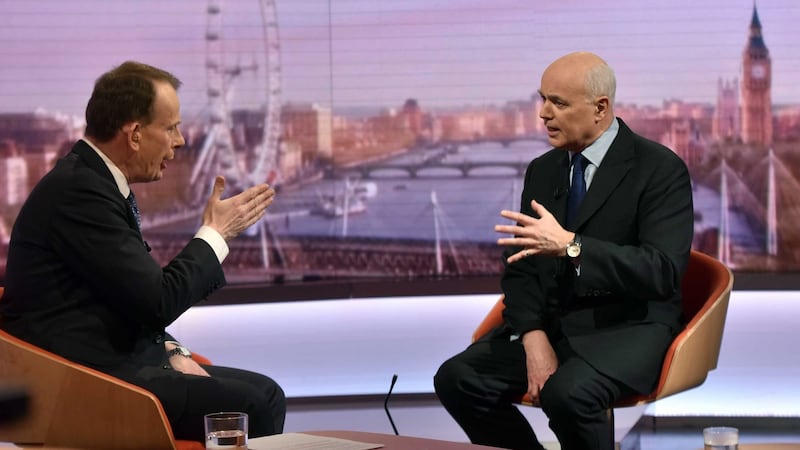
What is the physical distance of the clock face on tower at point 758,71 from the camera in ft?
18.5

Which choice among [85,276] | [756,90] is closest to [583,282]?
[85,276]

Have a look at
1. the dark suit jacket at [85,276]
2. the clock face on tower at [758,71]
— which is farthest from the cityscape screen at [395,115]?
the dark suit jacket at [85,276]

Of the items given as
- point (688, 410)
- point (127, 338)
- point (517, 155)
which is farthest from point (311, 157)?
point (127, 338)

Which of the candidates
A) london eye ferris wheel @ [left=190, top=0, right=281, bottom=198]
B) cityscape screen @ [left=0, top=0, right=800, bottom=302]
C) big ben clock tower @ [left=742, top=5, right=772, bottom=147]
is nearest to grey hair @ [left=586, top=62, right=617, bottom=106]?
cityscape screen @ [left=0, top=0, right=800, bottom=302]

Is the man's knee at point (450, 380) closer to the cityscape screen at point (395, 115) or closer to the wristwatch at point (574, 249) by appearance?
the wristwatch at point (574, 249)

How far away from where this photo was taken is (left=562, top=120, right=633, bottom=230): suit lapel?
11.1 ft

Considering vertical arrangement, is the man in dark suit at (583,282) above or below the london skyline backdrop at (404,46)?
below

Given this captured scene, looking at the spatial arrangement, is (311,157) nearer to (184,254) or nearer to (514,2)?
(514,2)

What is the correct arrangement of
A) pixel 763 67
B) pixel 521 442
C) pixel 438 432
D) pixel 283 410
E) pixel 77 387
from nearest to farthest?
pixel 77 387
pixel 283 410
pixel 521 442
pixel 438 432
pixel 763 67

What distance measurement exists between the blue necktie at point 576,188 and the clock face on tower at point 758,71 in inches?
98.9

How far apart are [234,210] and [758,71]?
356 cm

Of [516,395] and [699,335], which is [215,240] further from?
[699,335]

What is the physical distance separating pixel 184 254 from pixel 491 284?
9.77ft

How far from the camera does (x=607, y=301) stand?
135 inches
